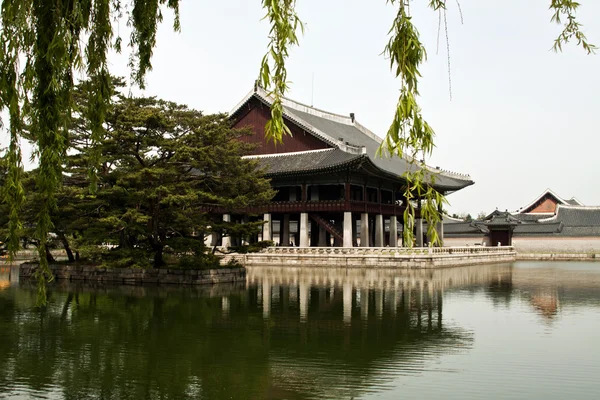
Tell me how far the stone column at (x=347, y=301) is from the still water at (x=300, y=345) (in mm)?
49

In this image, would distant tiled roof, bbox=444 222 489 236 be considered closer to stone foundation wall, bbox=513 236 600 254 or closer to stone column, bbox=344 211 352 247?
stone foundation wall, bbox=513 236 600 254

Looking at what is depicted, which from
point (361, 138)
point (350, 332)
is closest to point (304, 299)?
point (350, 332)

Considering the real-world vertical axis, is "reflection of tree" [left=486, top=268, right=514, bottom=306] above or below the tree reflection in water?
above

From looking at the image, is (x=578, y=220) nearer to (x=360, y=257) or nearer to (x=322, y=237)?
(x=322, y=237)

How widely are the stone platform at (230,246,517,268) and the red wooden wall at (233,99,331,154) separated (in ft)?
33.6

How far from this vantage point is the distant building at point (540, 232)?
206 ft

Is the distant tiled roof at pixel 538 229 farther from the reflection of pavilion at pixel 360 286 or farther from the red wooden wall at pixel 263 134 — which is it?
the reflection of pavilion at pixel 360 286

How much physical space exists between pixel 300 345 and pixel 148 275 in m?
16.0

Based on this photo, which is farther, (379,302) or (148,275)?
(148,275)

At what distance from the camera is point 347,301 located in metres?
20.7

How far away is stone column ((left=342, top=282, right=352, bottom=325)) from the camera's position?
Result: 16.6 meters

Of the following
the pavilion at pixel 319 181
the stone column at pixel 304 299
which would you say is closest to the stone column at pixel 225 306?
the stone column at pixel 304 299

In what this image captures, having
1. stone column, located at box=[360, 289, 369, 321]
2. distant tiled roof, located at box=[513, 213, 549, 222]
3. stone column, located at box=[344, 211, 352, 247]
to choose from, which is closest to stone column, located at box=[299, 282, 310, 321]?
stone column, located at box=[360, 289, 369, 321]

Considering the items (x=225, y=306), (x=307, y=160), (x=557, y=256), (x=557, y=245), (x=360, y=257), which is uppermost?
(x=307, y=160)
